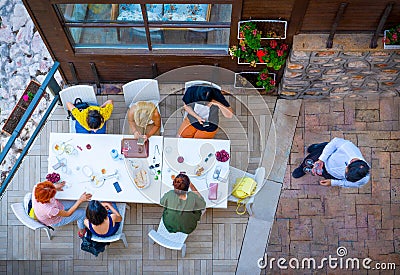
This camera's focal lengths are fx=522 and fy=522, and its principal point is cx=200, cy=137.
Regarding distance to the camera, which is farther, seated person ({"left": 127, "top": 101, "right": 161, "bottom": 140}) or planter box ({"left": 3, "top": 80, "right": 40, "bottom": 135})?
planter box ({"left": 3, "top": 80, "right": 40, "bottom": 135})

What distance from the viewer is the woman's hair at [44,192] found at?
18.2ft

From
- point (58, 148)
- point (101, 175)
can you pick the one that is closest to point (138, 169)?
point (101, 175)

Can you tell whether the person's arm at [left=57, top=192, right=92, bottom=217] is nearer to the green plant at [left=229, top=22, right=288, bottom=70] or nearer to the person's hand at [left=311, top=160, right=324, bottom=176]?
the green plant at [left=229, top=22, right=288, bottom=70]

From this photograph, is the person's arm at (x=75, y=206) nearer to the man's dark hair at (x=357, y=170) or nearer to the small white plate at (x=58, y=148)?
the small white plate at (x=58, y=148)

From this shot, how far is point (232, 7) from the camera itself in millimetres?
5359

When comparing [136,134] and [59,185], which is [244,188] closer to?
[136,134]

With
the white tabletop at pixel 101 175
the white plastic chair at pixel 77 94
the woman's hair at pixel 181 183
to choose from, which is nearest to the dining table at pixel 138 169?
the white tabletop at pixel 101 175

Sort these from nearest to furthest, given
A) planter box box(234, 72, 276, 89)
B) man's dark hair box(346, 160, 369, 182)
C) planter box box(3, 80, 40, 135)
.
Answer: man's dark hair box(346, 160, 369, 182)
planter box box(234, 72, 276, 89)
planter box box(3, 80, 40, 135)

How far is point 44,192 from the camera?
218 inches

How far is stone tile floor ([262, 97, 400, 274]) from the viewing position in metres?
6.62

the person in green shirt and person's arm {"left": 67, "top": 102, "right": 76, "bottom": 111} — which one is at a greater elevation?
person's arm {"left": 67, "top": 102, "right": 76, "bottom": 111}

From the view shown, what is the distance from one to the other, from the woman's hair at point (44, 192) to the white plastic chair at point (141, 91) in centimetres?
143

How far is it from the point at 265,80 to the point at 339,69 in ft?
3.00

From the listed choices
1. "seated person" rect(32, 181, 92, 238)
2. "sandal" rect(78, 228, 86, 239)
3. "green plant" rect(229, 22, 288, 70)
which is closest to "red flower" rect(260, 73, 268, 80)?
"green plant" rect(229, 22, 288, 70)
